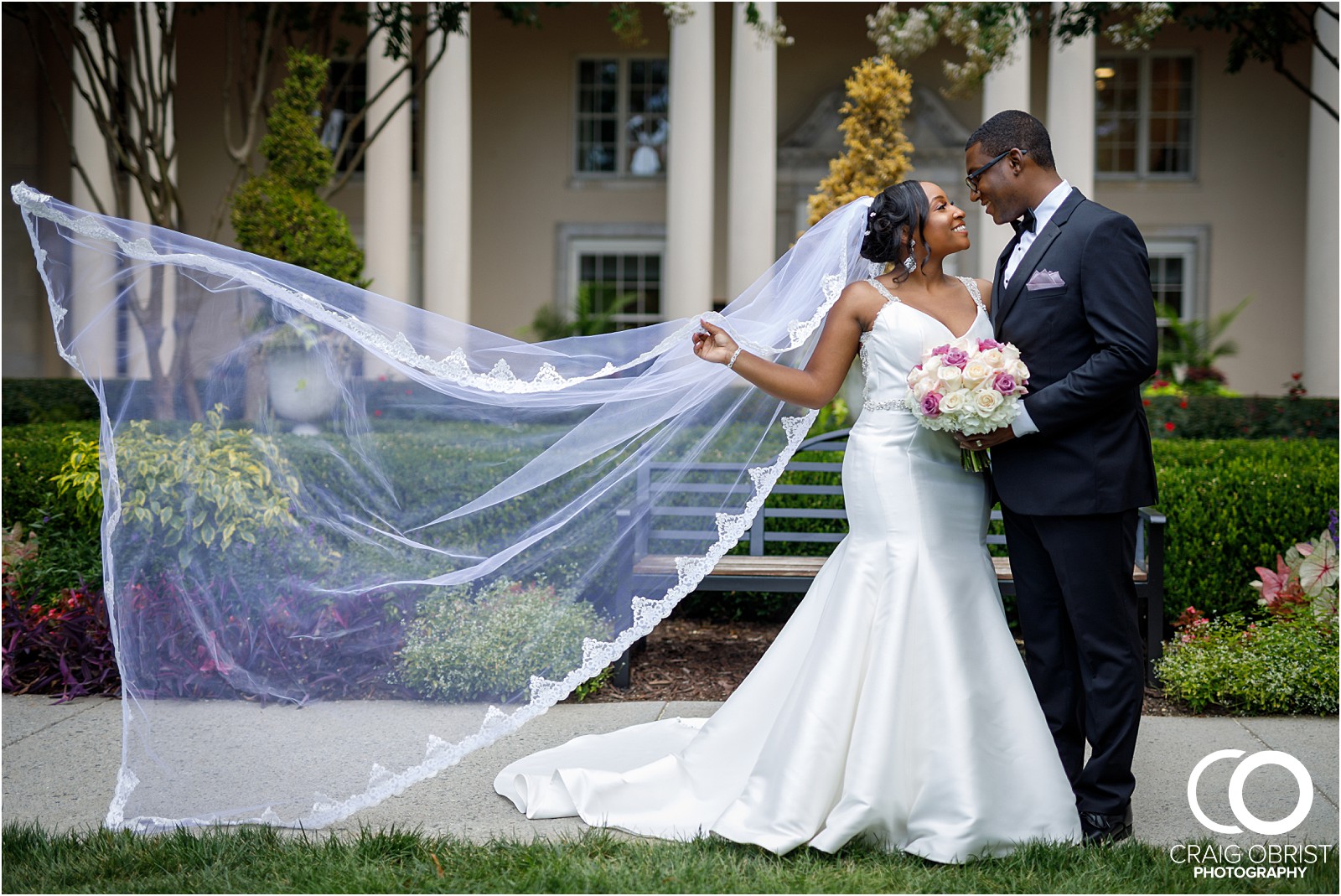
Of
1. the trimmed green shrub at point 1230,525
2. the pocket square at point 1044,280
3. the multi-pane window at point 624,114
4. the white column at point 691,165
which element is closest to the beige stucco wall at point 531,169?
the multi-pane window at point 624,114

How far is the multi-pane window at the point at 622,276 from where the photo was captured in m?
17.2

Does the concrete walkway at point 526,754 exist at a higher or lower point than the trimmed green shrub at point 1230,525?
lower

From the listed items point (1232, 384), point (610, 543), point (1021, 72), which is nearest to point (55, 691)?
point (610, 543)

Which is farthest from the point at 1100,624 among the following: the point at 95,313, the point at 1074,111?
the point at 1074,111

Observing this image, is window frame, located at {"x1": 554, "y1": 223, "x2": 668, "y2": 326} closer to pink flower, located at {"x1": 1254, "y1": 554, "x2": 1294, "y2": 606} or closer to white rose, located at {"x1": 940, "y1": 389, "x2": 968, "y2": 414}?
pink flower, located at {"x1": 1254, "y1": 554, "x2": 1294, "y2": 606}

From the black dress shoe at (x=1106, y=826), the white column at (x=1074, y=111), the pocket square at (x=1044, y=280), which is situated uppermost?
the white column at (x=1074, y=111)

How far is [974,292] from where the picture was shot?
391cm

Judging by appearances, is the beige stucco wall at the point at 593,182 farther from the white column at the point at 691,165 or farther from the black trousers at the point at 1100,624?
the black trousers at the point at 1100,624

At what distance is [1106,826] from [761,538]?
2743 mm

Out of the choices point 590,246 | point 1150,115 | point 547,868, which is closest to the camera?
point 547,868

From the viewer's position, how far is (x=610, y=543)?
13.6 ft

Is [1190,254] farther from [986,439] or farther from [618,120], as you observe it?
[986,439]

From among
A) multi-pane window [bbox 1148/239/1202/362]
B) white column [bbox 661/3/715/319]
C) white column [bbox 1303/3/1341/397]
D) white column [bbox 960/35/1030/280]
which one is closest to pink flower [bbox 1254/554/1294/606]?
white column [bbox 960/35/1030/280]

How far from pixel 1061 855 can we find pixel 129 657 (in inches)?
123
